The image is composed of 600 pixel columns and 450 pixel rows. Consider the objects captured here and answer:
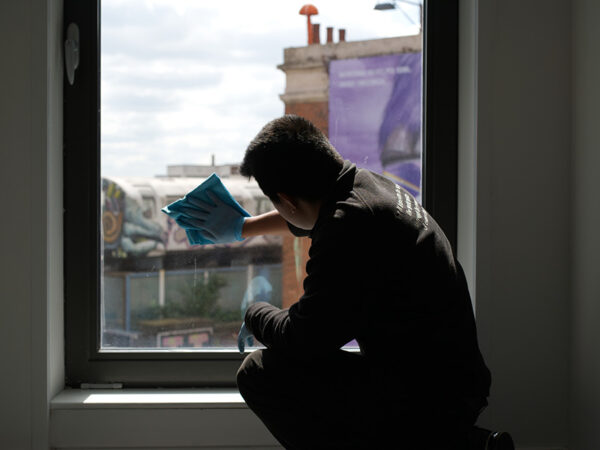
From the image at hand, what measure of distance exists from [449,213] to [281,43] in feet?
2.14

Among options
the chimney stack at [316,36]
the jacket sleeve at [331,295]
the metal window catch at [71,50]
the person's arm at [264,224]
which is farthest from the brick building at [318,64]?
the jacket sleeve at [331,295]

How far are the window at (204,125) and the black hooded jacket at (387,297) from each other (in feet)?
2.01

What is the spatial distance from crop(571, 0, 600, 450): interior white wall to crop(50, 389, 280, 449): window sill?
77cm

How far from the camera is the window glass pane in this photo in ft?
6.01

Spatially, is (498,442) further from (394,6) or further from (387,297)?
(394,6)

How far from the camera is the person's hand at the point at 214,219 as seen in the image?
1.56m

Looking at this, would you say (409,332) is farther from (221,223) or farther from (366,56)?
(366,56)

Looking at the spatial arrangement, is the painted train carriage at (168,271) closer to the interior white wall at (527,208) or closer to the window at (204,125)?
the window at (204,125)

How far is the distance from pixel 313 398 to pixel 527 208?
786 mm

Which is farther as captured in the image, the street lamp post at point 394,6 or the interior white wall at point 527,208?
the street lamp post at point 394,6

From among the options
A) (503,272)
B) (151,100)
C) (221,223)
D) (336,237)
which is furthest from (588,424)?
(151,100)

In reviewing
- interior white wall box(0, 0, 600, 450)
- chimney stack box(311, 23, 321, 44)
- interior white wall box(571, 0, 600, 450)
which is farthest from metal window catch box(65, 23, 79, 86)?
interior white wall box(571, 0, 600, 450)

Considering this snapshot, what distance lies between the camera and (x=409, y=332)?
1.21m

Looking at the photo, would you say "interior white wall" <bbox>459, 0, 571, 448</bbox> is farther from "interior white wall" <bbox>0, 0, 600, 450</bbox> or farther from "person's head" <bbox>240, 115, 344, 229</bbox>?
"person's head" <bbox>240, 115, 344, 229</bbox>
